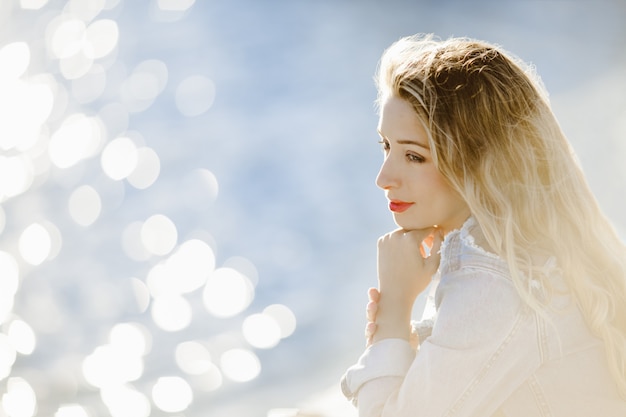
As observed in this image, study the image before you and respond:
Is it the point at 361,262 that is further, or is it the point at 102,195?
the point at 102,195

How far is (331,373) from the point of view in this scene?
259 inches

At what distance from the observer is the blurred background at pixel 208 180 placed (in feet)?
23.4

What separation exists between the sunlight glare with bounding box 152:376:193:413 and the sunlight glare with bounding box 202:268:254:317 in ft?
4.09

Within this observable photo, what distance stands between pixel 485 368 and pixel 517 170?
514 millimetres

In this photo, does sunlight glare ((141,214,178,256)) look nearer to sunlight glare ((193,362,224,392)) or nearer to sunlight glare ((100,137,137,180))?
sunlight glare ((100,137,137,180))

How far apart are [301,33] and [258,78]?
49.0 inches

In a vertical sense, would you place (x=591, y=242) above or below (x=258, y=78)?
below

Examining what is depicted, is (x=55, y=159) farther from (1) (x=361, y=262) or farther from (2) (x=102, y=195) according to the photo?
(1) (x=361, y=262)

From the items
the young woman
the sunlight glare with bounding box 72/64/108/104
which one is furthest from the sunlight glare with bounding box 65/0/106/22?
the young woman

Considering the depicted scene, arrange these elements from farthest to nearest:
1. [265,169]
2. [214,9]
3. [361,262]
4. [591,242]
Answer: [214,9], [265,169], [361,262], [591,242]

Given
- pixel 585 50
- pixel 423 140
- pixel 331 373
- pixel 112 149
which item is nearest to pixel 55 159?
pixel 112 149

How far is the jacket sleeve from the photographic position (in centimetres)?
192

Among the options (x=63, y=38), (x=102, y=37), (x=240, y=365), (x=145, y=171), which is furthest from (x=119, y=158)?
(x=240, y=365)

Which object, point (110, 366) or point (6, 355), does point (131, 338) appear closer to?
point (110, 366)
